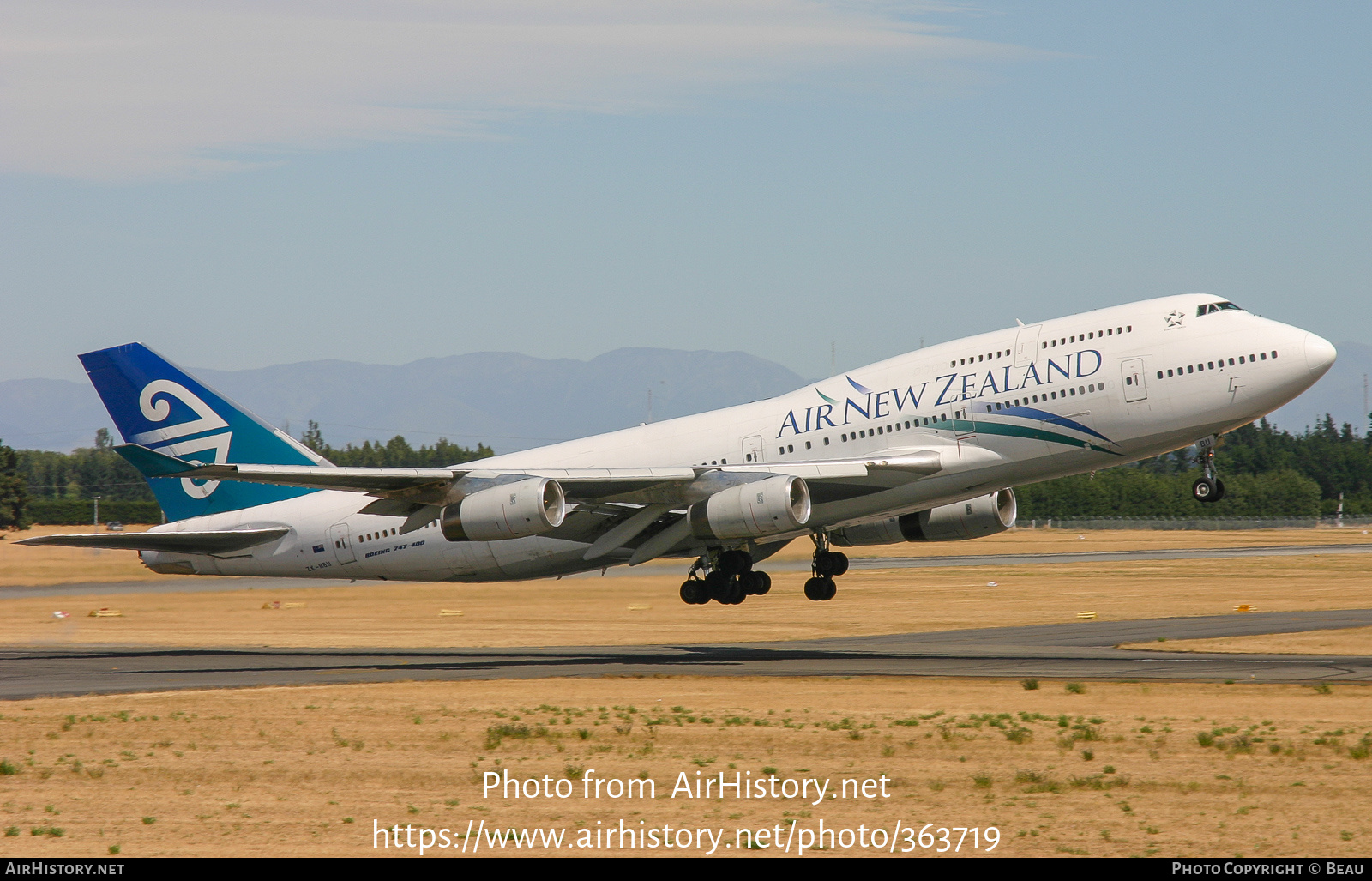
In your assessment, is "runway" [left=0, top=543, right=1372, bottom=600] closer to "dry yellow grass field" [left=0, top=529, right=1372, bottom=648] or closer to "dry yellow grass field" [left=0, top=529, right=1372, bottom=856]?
"dry yellow grass field" [left=0, top=529, right=1372, bottom=648]

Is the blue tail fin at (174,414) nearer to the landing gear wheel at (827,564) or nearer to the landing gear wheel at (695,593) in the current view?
the landing gear wheel at (695,593)

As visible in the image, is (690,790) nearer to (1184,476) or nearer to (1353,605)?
(1353,605)

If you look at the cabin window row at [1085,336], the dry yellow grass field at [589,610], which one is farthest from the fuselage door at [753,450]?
the dry yellow grass field at [589,610]

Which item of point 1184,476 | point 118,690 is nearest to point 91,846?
point 118,690

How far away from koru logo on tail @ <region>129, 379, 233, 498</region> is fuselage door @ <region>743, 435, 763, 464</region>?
51.2 feet

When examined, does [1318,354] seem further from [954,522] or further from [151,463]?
[151,463]

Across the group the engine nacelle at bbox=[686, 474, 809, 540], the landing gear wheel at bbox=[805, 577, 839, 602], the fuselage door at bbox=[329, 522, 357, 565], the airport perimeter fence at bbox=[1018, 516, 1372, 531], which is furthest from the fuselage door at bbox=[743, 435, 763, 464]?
the airport perimeter fence at bbox=[1018, 516, 1372, 531]

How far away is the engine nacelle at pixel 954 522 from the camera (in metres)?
37.0

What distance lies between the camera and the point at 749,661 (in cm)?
3444

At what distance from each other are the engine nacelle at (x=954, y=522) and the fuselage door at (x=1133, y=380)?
6.49 meters

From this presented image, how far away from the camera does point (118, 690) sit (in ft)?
95.9
